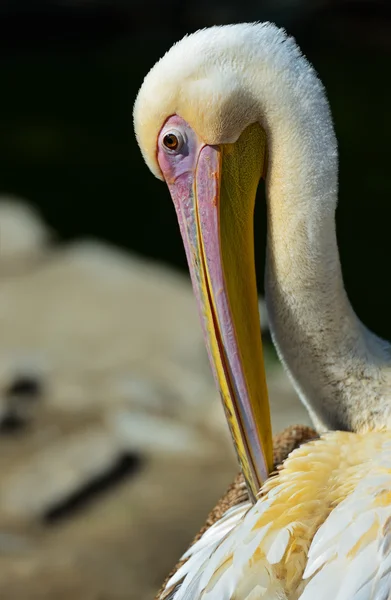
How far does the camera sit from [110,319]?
5.33 metres

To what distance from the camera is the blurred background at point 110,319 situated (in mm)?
3641

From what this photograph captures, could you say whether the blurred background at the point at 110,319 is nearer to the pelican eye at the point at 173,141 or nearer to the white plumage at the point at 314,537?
the white plumage at the point at 314,537

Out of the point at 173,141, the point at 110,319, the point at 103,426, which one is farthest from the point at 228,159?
the point at 110,319

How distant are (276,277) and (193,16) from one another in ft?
32.5

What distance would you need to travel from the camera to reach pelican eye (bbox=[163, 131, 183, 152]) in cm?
214

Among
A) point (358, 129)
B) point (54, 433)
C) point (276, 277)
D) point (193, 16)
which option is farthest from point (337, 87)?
point (276, 277)

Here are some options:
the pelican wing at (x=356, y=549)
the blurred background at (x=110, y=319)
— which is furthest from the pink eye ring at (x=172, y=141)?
the blurred background at (x=110, y=319)

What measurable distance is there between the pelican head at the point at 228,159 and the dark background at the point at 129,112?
378cm

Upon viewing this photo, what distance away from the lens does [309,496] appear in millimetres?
1938

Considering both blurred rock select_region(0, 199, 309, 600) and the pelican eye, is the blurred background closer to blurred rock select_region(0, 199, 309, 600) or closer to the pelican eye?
Result: blurred rock select_region(0, 199, 309, 600)

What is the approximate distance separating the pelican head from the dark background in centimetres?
378

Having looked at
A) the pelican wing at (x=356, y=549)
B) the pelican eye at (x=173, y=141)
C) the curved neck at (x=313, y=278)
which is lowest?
the pelican wing at (x=356, y=549)

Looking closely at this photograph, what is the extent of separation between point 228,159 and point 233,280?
26 cm

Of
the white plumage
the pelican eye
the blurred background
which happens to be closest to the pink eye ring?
the pelican eye
